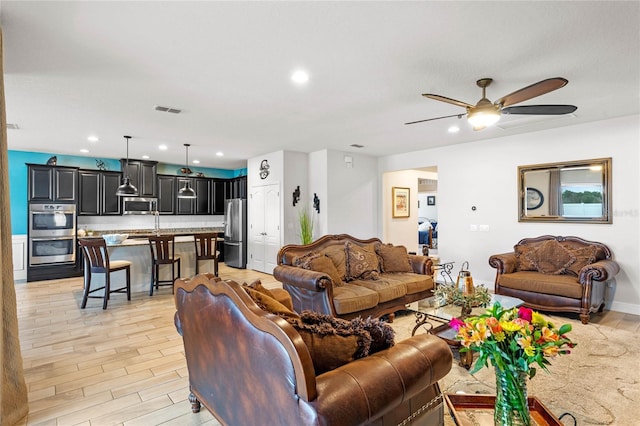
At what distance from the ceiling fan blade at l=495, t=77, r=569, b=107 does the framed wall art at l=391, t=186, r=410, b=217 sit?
5014 mm

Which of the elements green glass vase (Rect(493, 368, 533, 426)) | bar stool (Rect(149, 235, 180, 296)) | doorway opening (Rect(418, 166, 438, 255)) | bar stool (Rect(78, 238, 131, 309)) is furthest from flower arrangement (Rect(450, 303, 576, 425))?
doorway opening (Rect(418, 166, 438, 255))

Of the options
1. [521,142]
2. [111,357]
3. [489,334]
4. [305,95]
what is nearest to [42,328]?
[111,357]

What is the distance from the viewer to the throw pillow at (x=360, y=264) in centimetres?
416

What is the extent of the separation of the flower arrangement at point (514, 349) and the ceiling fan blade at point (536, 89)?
2.00m

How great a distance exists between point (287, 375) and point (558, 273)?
466 cm

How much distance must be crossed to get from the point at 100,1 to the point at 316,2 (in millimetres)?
1318

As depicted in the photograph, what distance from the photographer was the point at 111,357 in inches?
124

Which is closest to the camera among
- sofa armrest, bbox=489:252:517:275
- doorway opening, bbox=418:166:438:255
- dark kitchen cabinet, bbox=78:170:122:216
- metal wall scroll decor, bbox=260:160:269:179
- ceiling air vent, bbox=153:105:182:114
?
ceiling air vent, bbox=153:105:182:114

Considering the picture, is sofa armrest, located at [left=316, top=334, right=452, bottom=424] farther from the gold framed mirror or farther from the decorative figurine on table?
the gold framed mirror

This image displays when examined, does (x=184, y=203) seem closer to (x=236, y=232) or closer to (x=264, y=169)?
(x=236, y=232)

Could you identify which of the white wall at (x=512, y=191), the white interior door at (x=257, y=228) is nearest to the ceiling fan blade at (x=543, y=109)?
the white wall at (x=512, y=191)

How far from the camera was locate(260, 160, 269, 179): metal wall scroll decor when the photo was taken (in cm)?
736

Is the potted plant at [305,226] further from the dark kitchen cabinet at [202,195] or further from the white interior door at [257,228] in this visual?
the dark kitchen cabinet at [202,195]

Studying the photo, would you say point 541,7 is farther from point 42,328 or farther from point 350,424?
point 42,328
